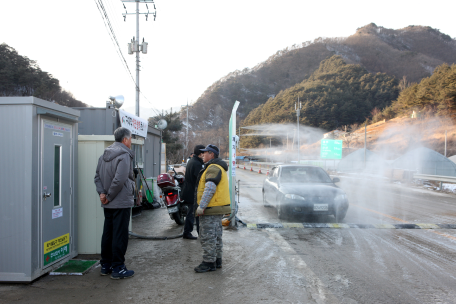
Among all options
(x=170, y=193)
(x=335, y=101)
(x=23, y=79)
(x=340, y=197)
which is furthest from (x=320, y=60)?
(x=170, y=193)

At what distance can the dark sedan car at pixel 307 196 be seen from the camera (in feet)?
25.6

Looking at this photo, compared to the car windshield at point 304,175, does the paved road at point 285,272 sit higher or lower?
lower

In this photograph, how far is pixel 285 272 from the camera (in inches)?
175

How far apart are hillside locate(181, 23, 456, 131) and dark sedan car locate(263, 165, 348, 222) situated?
306 feet

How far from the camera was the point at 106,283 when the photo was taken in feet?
13.3

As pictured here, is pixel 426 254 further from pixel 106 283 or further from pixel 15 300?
pixel 15 300

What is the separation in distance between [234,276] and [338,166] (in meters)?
35.2

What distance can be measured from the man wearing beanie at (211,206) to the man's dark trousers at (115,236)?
98 cm

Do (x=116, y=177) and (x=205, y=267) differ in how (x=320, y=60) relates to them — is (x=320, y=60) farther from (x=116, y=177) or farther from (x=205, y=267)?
(x=116, y=177)

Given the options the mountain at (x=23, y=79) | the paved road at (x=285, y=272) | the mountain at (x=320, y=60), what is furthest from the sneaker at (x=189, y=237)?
the mountain at (x=320, y=60)

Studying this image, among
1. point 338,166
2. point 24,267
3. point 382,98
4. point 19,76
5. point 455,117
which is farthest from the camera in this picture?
point 382,98

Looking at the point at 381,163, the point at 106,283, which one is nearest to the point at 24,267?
the point at 106,283

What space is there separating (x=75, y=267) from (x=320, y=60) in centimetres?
15167

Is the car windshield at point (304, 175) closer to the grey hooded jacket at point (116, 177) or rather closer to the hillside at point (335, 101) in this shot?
the grey hooded jacket at point (116, 177)
